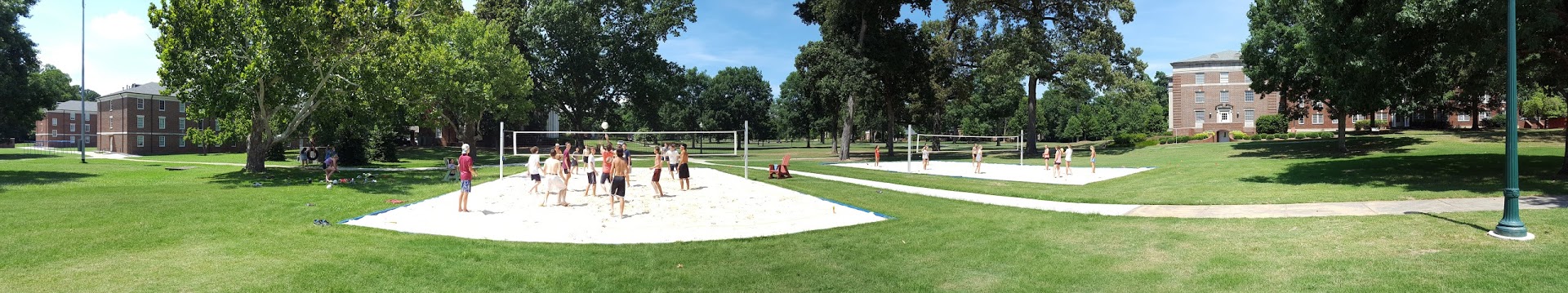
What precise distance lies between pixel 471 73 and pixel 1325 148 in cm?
4869

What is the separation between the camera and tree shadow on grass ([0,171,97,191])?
20.7 m

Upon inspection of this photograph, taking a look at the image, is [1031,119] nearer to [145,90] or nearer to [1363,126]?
[1363,126]

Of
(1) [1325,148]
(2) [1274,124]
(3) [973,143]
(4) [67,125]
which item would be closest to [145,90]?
(4) [67,125]

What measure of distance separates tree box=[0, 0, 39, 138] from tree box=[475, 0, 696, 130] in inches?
1035

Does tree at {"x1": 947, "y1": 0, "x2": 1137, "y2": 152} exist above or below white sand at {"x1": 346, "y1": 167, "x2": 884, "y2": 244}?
above

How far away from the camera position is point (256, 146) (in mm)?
28094

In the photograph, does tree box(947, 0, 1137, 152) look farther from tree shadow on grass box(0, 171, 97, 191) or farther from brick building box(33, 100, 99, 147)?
brick building box(33, 100, 99, 147)

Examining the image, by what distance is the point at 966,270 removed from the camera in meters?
8.76

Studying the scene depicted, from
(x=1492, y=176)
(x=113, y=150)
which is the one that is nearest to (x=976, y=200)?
(x=1492, y=176)

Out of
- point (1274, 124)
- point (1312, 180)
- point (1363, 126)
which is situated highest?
point (1274, 124)

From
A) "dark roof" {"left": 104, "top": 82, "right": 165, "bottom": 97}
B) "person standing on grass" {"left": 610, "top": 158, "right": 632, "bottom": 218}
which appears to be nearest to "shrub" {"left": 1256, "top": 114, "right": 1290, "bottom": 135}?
"person standing on grass" {"left": 610, "top": 158, "right": 632, "bottom": 218}

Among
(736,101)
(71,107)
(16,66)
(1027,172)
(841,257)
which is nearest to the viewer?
(841,257)

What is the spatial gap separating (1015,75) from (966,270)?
41093 mm

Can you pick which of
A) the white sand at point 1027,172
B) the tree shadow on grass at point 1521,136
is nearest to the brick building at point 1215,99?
the tree shadow on grass at point 1521,136
